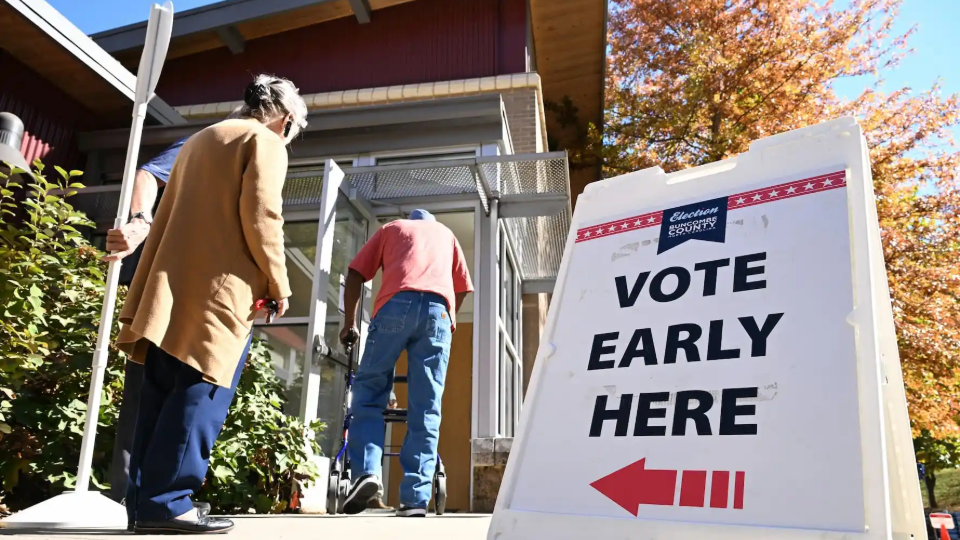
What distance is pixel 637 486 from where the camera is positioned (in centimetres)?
169

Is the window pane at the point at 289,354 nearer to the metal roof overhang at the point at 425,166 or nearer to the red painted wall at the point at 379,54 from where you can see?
the metal roof overhang at the point at 425,166

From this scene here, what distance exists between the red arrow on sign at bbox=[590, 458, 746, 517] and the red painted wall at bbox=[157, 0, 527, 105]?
815 centimetres

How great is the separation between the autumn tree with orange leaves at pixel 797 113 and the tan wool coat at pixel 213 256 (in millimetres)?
11274

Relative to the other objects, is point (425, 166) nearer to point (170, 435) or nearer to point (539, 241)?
point (539, 241)

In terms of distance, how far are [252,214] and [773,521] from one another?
1757 millimetres

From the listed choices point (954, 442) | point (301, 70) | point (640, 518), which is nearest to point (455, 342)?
point (301, 70)

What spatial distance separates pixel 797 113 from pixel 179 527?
48.2 ft

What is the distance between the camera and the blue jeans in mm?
3594

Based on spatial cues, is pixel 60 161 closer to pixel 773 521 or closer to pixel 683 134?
pixel 773 521

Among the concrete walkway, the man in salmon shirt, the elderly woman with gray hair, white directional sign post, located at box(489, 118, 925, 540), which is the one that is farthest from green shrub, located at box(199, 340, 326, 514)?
white directional sign post, located at box(489, 118, 925, 540)

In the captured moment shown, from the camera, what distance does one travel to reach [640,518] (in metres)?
1.63

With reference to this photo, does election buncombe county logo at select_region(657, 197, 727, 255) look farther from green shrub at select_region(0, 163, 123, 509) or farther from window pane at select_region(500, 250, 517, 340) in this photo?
window pane at select_region(500, 250, 517, 340)

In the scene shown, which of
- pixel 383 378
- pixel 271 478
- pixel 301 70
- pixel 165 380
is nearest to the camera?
pixel 165 380

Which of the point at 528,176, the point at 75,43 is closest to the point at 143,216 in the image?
the point at 528,176
